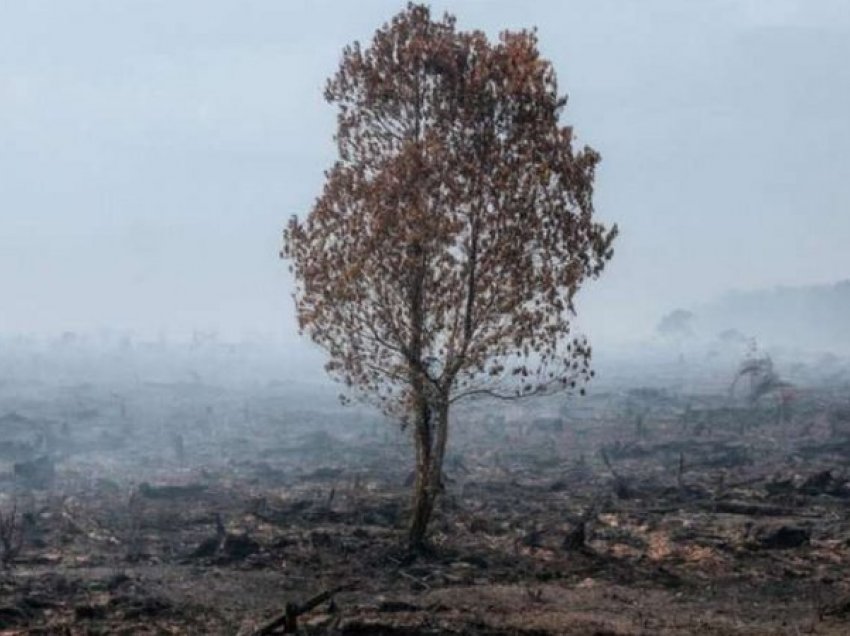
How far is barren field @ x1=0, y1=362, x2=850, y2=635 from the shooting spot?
16.0 metres

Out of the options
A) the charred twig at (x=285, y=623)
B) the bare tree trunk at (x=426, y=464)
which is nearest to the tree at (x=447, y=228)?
the bare tree trunk at (x=426, y=464)

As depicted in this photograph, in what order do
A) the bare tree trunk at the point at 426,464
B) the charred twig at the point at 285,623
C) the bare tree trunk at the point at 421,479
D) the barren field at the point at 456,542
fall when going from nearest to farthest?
1. the charred twig at the point at 285,623
2. the barren field at the point at 456,542
3. the bare tree trunk at the point at 426,464
4. the bare tree trunk at the point at 421,479

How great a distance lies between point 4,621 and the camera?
50.7ft

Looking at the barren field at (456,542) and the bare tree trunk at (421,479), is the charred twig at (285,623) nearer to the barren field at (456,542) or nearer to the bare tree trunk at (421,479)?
the barren field at (456,542)

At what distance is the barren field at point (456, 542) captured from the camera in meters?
16.0

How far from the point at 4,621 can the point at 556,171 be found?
1382cm

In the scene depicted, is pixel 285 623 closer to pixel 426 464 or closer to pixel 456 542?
pixel 426 464

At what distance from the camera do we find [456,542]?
76.8 feet

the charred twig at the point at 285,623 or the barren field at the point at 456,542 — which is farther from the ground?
the charred twig at the point at 285,623

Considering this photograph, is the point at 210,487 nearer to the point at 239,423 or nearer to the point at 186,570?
the point at 186,570

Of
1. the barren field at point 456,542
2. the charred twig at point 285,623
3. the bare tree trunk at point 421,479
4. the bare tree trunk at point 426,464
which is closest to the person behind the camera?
the charred twig at point 285,623

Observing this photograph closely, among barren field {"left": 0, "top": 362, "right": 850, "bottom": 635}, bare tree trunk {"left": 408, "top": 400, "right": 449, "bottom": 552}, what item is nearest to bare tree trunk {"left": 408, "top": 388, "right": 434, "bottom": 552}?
bare tree trunk {"left": 408, "top": 400, "right": 449, "bottom": 552}

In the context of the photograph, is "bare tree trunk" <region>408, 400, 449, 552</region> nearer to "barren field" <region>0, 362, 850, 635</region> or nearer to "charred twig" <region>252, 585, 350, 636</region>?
"barren field" <region>0, 362, 850, 635</region>

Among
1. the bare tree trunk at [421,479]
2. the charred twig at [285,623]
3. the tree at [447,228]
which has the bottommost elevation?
the charred twig at [285,623]
